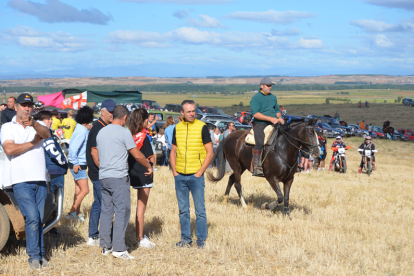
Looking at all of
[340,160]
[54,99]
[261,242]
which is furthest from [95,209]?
[340,160]

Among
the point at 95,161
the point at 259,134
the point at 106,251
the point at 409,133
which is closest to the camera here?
the point at 106,251

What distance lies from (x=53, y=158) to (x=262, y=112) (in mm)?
4541

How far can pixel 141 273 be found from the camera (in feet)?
17.6

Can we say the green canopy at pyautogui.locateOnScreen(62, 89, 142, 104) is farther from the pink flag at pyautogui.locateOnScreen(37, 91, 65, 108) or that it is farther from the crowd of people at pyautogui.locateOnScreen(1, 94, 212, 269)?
the crowd of people at pyautogui.locateOnScreen(1, 94, 212, 269)

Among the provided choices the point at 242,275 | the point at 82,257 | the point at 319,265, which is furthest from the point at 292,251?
the point at 82,257

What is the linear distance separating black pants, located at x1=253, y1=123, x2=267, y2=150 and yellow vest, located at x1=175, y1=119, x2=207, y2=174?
337cm

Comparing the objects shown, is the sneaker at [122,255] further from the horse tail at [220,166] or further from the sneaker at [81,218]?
the horse tail at [220,166]

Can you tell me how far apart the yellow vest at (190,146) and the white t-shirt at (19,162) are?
6.36 ft

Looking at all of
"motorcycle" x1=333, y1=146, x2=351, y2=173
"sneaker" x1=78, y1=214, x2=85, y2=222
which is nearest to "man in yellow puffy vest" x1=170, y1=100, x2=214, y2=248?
"sneaker" x1=78, y1=214, x2=85, y2=222

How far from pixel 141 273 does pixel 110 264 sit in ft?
1.54

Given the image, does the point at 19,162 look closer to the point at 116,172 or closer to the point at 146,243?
the point at 116,172

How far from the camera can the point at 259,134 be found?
371 inches

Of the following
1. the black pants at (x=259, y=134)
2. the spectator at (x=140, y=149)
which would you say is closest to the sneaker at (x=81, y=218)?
the spectator at (x=140, y=149)

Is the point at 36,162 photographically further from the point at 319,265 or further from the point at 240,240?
the point at 319,265
